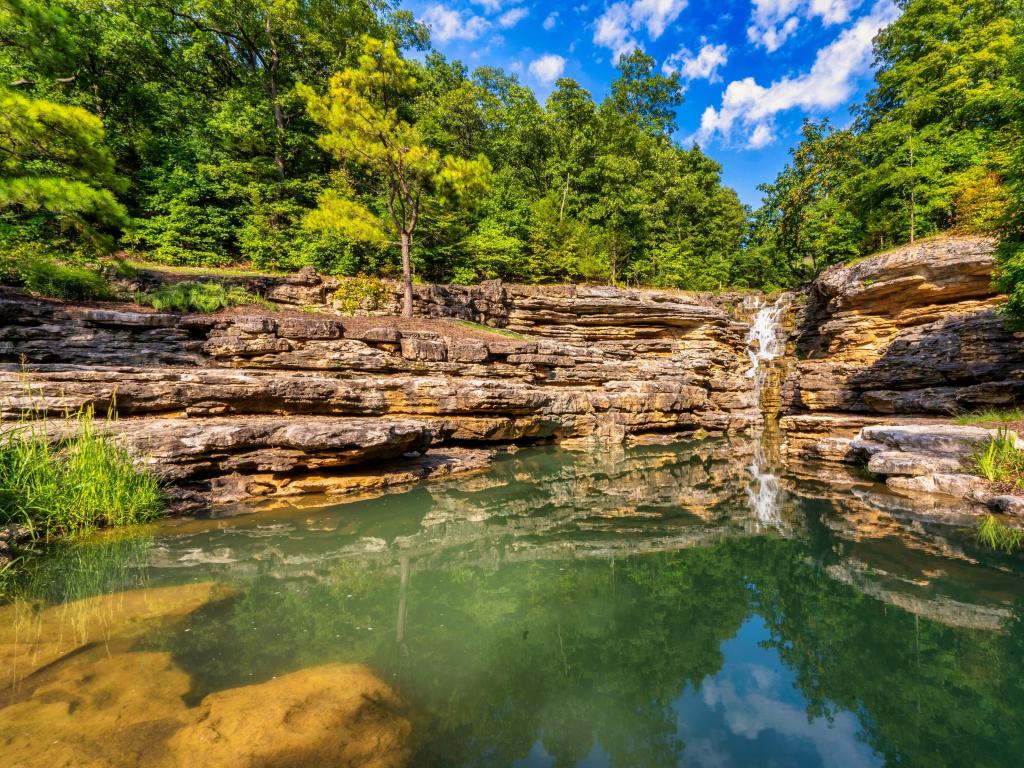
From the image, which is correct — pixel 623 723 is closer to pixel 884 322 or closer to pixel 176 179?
pixel 884 322

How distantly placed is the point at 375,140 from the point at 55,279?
32.3 ft

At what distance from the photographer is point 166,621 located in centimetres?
321

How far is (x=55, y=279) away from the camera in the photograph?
9.68m

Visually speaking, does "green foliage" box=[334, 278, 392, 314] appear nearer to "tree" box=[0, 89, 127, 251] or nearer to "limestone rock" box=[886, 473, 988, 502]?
"tree" box=[0, 89, 127, 251]

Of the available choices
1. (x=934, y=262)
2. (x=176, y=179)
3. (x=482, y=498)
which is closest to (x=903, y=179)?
(x=934, y=262)

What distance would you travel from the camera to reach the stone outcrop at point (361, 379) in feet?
21.8

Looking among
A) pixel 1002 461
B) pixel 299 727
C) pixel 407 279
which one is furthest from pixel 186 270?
pixel 1002 461

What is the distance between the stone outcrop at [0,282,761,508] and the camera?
666cm

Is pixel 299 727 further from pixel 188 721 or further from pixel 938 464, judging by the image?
pixel 938 464

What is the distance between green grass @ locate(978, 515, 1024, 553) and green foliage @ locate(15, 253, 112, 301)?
58.5 ft

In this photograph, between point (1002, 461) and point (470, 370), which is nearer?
point (1002, 461)

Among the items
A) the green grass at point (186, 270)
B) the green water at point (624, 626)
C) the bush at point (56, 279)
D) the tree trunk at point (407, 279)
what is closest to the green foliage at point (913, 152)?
the green water at point (624, 626)

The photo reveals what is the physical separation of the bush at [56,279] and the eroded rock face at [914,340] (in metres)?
23.3

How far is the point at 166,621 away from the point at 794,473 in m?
11.3
